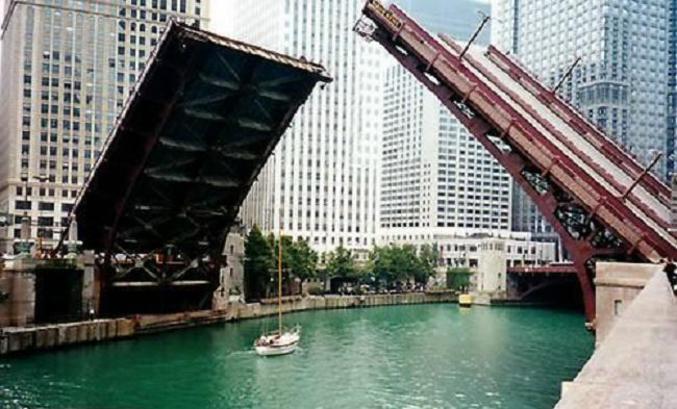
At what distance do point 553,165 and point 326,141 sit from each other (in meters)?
73.8

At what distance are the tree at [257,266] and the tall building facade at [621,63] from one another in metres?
48.6

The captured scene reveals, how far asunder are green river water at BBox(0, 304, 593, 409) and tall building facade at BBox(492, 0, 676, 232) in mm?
57198

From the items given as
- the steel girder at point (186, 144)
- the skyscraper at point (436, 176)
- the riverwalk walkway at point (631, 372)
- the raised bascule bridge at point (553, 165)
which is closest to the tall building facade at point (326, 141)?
the skyscraper at point (436, 176)

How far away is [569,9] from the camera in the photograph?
101 m

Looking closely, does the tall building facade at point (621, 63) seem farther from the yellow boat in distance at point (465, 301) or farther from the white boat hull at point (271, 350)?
the white boat hull at point (271, 350)

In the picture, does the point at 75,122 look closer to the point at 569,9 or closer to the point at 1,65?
the point at 1,65

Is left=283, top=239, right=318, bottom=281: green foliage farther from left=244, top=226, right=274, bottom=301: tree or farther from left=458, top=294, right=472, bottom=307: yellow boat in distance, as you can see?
left=458, top=294, right=472, bottom=307: yellow boat in distance

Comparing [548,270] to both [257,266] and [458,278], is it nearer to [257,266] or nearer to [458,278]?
[458,278]

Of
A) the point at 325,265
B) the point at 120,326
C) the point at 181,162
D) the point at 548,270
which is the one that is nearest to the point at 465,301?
the point at 548,270

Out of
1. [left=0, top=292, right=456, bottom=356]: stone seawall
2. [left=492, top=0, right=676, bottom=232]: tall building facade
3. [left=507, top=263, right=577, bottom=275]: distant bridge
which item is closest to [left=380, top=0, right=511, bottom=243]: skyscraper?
[left=492, top=0, right=676, bottom=232]: tall building facade

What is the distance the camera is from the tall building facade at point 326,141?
95562mm

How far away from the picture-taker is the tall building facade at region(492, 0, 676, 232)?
96562mm

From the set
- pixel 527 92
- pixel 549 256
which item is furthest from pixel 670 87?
pixel 527 92

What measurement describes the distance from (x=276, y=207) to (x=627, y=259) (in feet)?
230
